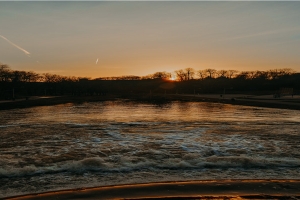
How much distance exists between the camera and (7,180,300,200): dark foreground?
16.5 ft

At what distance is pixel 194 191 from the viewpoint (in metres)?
5.28

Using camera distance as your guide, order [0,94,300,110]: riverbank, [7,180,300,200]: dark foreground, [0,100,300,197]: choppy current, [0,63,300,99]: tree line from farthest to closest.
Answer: [0,63,300,99]: tree line < [0,94,300,110]: riverbank < [0,100,300,197]: choppy current < [7,180,300,200]: dark foreground

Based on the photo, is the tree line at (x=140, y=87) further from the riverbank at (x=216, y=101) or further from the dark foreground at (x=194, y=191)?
the dark foreground at (x=194, y=191)

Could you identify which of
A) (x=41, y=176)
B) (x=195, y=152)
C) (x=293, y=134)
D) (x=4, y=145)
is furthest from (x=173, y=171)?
(x=293, y=134)

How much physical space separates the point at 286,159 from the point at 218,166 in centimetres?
230

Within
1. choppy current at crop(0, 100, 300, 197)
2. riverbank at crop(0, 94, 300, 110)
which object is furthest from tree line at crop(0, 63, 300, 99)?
choppy current at crop(0, 100, 300, 197)

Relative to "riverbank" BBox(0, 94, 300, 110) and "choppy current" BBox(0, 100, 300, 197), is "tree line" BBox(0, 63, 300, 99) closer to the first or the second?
"riverbank" BBox(0, 94, 300, 110)

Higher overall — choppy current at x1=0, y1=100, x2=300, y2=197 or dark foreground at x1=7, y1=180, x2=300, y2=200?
dark foreground at x1=7, y1=180, x2=300, y2=200

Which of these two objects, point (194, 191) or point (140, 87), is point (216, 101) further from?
point (140, 87)

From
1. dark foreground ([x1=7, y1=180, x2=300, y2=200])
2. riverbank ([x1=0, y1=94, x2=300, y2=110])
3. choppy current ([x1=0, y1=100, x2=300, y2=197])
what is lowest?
riverbank ([x1=0, y1=94, x2=300, y2=110])

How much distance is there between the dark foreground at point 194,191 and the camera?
16.5ft

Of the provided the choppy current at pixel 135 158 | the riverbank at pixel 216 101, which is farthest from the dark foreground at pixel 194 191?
the riverbank at pixel 216 101

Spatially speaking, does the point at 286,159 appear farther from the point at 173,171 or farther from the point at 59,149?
the point at 59,149

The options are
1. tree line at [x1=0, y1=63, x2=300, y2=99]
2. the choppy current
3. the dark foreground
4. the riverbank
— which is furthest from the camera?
tree line at [x1=0, y1=63, x2=300, y2=99]
